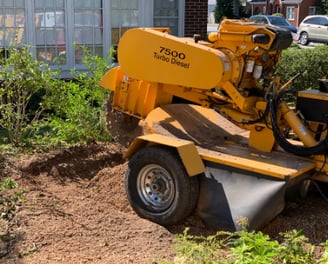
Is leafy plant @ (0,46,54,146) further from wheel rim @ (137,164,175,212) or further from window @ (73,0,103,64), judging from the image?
window @ (73,0,103,64)

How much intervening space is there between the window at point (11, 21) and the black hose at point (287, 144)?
6.97 metres

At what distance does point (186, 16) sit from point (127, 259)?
866cm

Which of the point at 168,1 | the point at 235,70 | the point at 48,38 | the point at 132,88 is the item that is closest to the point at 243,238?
the point at 235,70

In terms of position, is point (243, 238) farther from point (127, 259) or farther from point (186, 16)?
point (186, 16)

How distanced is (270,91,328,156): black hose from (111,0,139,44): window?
7083mm

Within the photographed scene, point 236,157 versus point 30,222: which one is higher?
point 236,157

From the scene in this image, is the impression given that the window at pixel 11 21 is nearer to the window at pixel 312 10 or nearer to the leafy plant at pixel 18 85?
the leafy plant at pixel 18 85

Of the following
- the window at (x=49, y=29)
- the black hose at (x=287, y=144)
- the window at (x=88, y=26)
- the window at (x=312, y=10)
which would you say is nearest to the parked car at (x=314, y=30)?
the window at (x=312, y=10)

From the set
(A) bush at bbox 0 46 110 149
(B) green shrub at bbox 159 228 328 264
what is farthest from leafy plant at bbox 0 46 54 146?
(B) green shrub at bbox 159 228 328 264

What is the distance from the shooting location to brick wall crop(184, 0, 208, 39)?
12344 millimetres

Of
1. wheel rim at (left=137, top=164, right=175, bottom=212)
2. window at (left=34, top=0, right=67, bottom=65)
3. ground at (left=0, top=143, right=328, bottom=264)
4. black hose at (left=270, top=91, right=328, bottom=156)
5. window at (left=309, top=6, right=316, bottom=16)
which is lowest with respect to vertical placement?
ground at (left=0, top=143, right=328, bottom=264)

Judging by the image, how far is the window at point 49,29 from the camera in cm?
1115

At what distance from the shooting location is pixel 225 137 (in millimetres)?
6055

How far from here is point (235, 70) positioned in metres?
5.42
